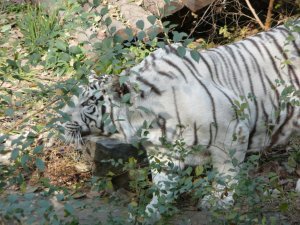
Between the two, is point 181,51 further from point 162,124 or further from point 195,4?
point 195,4

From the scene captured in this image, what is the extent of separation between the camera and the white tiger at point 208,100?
3619mm

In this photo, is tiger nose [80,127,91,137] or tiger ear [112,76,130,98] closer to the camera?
tiger ear [112,76,130,98]

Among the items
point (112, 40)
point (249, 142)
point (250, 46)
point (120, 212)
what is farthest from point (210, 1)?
point (112, 40)

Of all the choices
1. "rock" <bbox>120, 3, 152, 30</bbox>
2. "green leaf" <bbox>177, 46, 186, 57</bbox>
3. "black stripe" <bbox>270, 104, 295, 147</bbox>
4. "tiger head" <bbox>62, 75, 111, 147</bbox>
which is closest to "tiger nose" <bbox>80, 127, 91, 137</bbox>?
"tiger head" <bbox>62, 75, 111, 147</bbox>

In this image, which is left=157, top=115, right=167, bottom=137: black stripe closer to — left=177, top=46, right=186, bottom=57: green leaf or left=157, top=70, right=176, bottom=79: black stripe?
left=157, top=70, right=176, bottom=79: black stripe

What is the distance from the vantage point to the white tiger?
362 cm

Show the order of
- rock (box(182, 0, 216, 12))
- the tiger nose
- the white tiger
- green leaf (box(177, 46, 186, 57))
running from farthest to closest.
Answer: rock (box(182, 0, 216, 12)) → the tiger nose → the white tiger → green leaf (box(177, 46, 186, 57))

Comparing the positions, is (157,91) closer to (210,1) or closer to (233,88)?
(233,88)

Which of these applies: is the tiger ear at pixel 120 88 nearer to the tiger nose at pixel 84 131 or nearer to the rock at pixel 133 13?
the tiger nose at pixel 84 131

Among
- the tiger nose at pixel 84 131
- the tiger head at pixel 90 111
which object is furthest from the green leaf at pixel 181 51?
the tiger nose at pixel 84 131

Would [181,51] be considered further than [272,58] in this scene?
No

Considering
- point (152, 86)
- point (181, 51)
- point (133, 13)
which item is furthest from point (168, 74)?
point (133, 13)

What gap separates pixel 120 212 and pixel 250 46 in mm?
1298

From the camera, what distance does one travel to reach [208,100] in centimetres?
363
